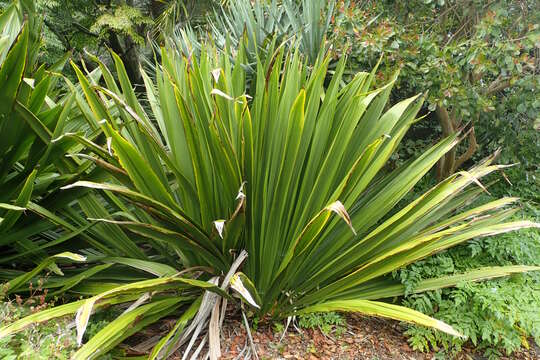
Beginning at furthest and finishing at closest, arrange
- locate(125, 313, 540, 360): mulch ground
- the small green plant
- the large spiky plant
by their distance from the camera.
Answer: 1. the small green plant
2. locate(125, 313, 540, 360): mulch ground
3. the large spiky plant

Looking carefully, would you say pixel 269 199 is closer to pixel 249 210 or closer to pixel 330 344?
pixel 249 210

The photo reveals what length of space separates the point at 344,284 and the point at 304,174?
0.61 m

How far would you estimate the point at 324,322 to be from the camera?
7.80 ft

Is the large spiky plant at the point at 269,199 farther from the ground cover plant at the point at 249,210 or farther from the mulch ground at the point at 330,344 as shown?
the mulch ground at the point at 330,344

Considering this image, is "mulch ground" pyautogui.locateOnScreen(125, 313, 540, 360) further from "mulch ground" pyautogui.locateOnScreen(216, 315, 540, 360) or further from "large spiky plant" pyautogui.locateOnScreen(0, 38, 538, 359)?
"large spiky plant" pyautogui.locateOnScreen(0, 38, 538, 359)

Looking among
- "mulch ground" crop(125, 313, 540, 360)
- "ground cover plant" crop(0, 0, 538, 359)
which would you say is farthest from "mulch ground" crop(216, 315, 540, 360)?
"ground cover plant" crop(0, 0, 538, 359)

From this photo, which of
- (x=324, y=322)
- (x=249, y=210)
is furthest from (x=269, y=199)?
(x=324, y=322)

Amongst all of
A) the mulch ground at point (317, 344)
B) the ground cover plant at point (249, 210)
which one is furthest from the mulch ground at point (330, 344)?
the ground cover plant at point (249, 210)

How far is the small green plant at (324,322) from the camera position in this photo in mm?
2295

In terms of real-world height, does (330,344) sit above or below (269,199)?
below

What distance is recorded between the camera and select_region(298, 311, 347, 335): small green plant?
229 centimetres

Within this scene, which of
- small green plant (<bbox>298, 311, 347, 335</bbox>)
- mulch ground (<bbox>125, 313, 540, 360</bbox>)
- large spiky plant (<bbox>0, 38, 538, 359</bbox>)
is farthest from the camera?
small green plant (<bbox>298, 311, 347, 335</bbox>)

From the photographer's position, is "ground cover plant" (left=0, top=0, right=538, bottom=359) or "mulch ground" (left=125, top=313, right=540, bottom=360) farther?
"mulch ground" (left=125, top=313, right=540, bottom=360)

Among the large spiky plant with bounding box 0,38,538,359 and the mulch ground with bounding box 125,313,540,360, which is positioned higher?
the large spiky plant with bounding box 0,38,538,359
